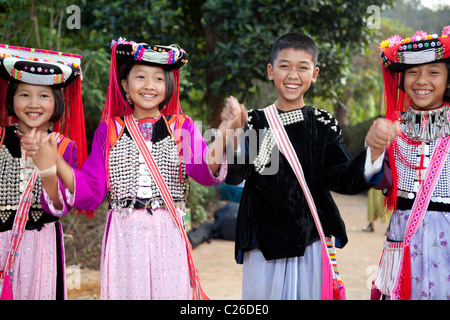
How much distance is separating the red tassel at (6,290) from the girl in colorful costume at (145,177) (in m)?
0.50

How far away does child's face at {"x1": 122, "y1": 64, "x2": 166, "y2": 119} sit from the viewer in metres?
2.75

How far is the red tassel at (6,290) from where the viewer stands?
2646 mm

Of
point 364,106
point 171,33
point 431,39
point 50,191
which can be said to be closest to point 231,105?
point 50,191

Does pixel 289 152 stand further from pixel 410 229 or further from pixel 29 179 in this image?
pixel 29 179

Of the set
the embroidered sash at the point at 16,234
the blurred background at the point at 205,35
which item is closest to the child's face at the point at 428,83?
the embroidered sash at the point at 16,234

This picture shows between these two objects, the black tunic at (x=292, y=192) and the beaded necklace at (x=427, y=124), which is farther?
the beaded necklace at (x=427, y=124)

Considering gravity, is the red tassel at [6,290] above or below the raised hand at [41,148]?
below

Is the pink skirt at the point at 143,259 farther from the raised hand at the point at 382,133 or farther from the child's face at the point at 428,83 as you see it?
the child's face at the point at 428,83

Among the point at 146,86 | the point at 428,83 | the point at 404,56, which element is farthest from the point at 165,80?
the point at 428,83

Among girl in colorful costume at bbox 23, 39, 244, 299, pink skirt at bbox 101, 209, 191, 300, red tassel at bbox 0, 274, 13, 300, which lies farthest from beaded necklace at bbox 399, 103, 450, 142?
red tassel at bbox 0, 274, 13, 300

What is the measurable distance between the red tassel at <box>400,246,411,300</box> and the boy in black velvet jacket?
14.2 inches

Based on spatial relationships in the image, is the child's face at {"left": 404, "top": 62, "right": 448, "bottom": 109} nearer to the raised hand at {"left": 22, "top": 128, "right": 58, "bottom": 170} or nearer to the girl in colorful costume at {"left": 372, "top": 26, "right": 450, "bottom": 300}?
the girl in colorful costume at {"left": 372, "top": 26, "right": 450, "bottom": 300}

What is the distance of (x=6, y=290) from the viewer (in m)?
2.66

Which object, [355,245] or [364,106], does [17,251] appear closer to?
[355,245]
